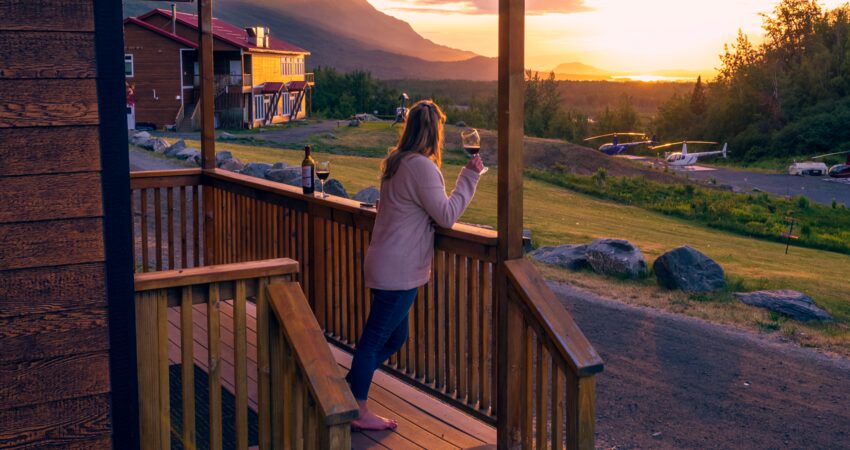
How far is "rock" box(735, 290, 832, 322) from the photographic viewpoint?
10.3 m

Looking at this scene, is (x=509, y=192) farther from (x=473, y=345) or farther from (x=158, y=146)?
(x=158, y=146)

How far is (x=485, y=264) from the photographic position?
448 centimetres

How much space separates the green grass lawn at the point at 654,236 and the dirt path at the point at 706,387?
3.08ft

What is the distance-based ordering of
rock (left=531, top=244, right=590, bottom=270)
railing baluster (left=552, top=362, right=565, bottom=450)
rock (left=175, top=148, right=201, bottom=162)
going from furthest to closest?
rock (left=175, top=148, right=201, bottom=162) → rock (left=531, top=244, right=590, bottom=270) → railing baluster (left=552, top=362, right=565, bottom=450)

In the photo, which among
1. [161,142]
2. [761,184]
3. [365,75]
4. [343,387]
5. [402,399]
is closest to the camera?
[343,387]

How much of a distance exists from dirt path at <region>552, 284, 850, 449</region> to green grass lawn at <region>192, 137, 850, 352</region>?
3.08 feet

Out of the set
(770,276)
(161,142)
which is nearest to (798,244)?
(770,276)

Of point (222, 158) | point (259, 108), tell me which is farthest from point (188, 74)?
point (222, 158)

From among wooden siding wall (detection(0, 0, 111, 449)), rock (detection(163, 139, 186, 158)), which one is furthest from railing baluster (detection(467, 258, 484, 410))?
rock (detection(163, 139, 186, 158))

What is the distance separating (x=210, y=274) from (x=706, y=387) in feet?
17.6

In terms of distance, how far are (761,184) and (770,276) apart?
36.2 m

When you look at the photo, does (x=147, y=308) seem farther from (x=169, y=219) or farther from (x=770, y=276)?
(x=770, y=276)

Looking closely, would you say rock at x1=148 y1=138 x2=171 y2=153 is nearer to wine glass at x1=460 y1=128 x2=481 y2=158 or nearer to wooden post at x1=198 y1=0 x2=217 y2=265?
wooden post at x1=198 y1=0 x2=217 y2=265

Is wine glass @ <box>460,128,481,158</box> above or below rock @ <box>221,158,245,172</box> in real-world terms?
above
